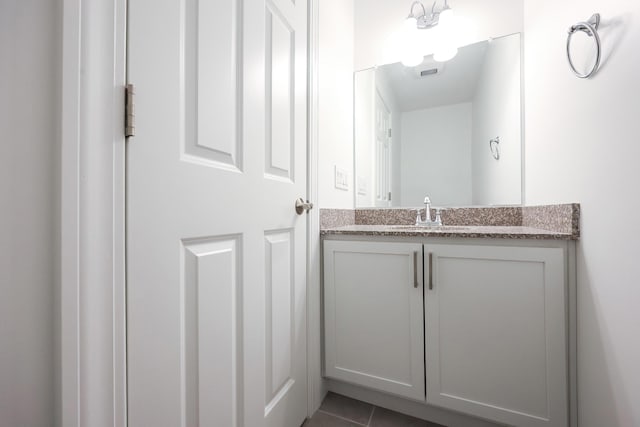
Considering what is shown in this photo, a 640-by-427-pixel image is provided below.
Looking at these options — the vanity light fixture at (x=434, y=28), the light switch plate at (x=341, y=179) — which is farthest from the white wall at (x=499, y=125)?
the light switch plate at (x=341, y=179)

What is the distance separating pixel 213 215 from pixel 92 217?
0.27 metres

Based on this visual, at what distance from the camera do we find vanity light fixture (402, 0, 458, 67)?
154cm

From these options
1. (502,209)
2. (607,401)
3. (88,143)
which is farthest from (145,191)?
(502,209)

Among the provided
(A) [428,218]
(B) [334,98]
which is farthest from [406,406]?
(B) [334,98]

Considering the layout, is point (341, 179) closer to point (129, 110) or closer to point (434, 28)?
point (434, 28)

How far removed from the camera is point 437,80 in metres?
1.61

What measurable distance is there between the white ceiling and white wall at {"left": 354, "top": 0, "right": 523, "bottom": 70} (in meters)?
Answer: 0.06

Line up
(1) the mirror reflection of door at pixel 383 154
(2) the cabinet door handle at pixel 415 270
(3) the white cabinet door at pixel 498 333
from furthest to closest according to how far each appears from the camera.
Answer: (1) the mirror reflection of door at pixel 383 154 < (2) the cabinet door handle at pixel 415 270 < (3) the white cabinet door at pixel 498 333

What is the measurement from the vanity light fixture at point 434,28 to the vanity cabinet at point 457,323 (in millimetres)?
1186

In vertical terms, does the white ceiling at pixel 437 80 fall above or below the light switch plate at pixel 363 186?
above

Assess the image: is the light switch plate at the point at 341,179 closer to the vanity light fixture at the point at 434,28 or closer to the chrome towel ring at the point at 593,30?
the vanity light fixture at the point at 434,28

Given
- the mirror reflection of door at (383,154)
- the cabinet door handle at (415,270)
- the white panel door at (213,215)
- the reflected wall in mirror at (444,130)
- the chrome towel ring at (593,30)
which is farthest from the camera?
the mirror reflection of door at (383,154)

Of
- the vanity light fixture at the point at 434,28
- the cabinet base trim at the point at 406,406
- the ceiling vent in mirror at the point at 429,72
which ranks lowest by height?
the cabinet base trim at the point at 406,406

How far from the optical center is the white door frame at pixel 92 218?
1.38 ft
